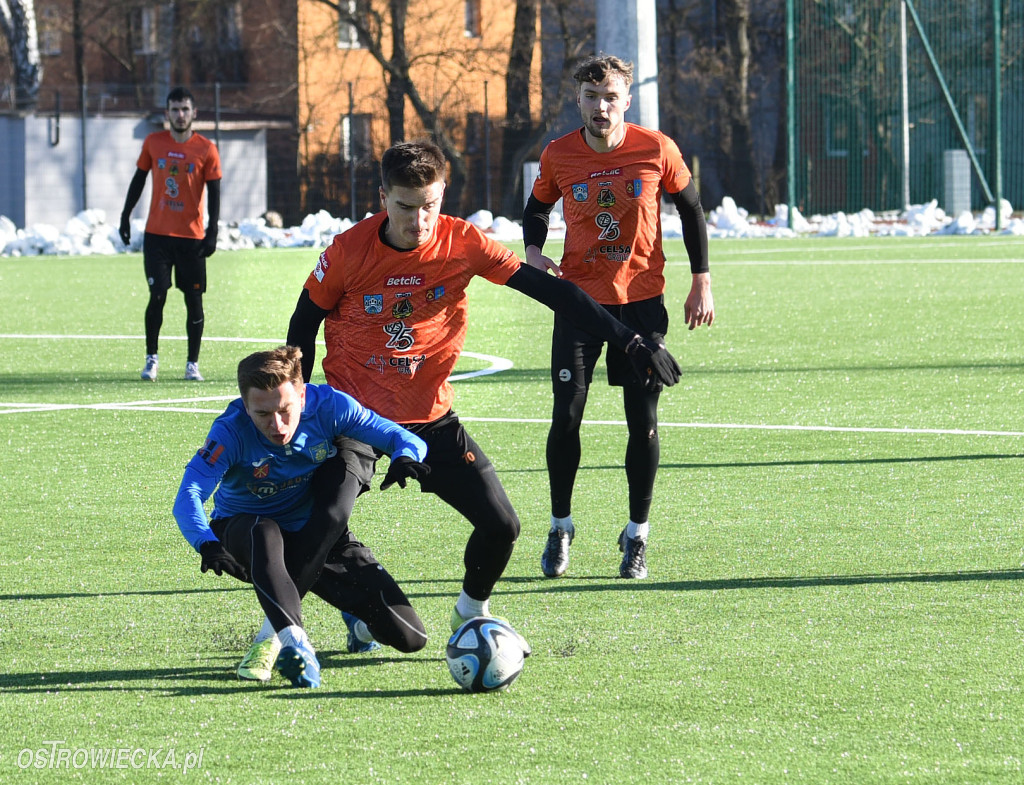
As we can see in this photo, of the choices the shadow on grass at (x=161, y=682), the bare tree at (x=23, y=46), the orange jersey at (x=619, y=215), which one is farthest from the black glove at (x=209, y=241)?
the bare tree at (x=23, y=46)

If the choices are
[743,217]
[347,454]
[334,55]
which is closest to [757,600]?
Answer: [347,454]

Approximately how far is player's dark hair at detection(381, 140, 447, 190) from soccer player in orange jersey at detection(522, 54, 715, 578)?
1428mm

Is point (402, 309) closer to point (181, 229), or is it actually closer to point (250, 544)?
point (250, 544)

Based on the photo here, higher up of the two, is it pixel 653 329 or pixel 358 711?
pixel 653 329

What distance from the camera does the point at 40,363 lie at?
1391cm

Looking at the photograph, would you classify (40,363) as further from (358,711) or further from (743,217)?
(743,217)

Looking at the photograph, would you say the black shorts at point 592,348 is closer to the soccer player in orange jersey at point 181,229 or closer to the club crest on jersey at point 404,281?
the club crest on jersey at point 404,281

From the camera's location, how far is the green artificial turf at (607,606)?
4219 mm

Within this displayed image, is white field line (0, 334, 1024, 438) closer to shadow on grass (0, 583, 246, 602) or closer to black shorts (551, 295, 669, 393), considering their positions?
black shorts (551, 295, 669, 393)

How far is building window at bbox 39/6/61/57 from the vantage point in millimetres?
48750

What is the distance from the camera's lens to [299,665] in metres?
4.76

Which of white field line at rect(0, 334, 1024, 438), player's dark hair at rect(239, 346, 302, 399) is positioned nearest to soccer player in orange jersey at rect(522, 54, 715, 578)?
player's dark hair at rect(239, 346, 302, 399)

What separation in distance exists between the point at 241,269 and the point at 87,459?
56.1ft

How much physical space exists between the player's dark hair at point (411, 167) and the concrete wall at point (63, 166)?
102 ft
